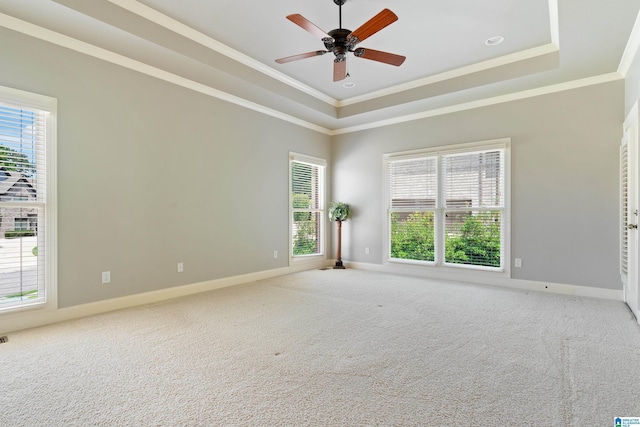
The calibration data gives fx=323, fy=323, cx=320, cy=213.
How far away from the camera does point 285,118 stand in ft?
19.1

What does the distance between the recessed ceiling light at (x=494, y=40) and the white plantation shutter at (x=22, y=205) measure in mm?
4816

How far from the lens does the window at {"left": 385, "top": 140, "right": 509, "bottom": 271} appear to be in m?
4.99

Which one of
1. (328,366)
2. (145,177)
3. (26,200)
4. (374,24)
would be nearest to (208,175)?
(145,177)

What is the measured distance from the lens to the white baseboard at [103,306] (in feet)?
9.84

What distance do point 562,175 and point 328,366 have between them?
421 cm

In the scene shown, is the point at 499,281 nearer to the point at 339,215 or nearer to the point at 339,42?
the point at 339,215

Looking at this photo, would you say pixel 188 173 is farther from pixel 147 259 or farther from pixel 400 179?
pixel 400 179

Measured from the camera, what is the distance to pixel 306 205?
6398 millimetres

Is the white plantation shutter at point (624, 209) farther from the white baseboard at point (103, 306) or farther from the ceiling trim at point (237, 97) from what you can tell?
the white baseboard at point (103, 306)

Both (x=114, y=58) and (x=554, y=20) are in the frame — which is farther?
(x=114, y=58)

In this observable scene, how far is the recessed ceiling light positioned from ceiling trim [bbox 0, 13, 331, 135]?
10.8ft

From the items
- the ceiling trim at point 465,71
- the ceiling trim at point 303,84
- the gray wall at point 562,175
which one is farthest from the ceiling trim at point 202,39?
the gray wall at point 562,175

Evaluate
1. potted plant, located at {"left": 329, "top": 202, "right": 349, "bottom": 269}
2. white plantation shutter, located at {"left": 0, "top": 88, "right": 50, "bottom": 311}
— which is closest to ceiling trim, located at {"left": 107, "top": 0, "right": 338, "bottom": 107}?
white plantation shutter, located at {"left": 0, "top": 88, "right": 50, "bottom": 311}

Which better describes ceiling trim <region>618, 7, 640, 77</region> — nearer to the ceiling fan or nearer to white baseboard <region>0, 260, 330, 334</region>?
the ceiling fan
